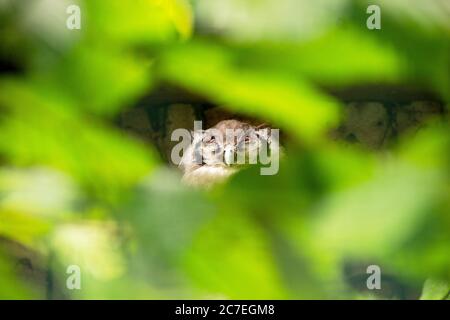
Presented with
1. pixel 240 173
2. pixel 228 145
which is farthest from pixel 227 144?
pixel 240 173

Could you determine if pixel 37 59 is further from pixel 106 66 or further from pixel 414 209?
pixel 414 209

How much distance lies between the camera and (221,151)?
2.30 feet

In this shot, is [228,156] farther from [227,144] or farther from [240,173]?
[240,173]

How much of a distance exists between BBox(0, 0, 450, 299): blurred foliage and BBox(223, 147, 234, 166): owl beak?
10 cm

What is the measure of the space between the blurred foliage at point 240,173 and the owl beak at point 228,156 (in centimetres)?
10

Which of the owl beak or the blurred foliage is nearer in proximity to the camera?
the blurred foliage

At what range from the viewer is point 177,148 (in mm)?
742

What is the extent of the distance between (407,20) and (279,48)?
0.10 meters

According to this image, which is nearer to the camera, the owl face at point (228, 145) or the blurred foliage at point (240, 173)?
the blurred foliage at point (240, 173)

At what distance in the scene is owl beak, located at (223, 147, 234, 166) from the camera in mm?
648

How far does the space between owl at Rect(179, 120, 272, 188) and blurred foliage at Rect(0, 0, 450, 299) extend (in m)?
0.06

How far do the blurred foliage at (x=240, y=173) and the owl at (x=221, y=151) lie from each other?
0.20 feet

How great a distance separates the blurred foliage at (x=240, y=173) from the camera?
42 centimetres
